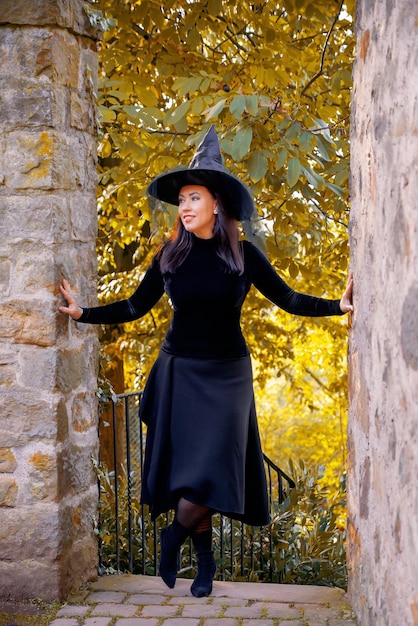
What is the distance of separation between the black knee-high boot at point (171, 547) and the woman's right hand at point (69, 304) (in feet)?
3.17

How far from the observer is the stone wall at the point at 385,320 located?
2.45 m

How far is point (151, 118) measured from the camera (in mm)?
4980

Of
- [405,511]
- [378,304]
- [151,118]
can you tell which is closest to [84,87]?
[151,118]

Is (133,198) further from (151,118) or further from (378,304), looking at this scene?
(378,304)

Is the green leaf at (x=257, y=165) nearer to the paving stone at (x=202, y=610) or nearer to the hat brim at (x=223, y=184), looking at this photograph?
the hat brim at (x=223, y=184)

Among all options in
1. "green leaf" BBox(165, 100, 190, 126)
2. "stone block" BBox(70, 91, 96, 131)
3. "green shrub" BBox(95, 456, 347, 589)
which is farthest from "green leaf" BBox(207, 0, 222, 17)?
"green shrub" BBox(95, 456, 347, 589)

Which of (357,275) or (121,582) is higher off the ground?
(357,275)

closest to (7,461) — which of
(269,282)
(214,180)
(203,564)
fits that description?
(203,564)

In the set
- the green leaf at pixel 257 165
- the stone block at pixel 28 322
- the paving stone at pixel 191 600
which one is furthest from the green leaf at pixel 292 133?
the paving stone at pixel 191 600

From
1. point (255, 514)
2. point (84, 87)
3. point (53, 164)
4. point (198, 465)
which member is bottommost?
point (255, 514)

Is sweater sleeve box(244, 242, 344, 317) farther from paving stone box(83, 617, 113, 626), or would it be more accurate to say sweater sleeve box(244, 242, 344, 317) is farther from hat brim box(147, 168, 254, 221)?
paving stone box(83, 617, 113, 626)

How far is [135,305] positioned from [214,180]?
0.66 metres

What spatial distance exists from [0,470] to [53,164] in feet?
4.30

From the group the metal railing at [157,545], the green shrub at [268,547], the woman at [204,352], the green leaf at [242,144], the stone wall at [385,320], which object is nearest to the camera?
the stone wall at [385,320]
